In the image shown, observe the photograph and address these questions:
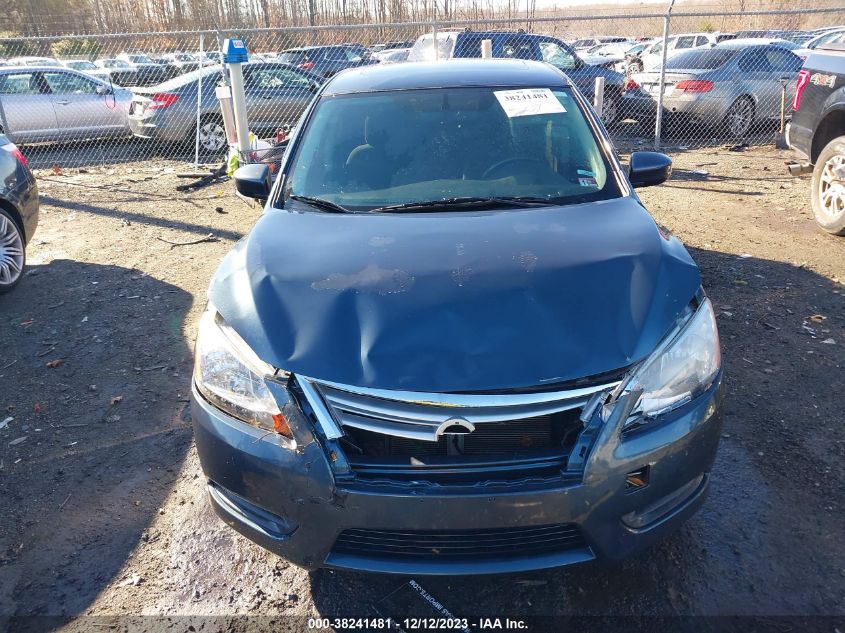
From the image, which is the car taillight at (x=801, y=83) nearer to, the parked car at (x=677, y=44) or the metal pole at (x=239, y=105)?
the metal pole at (x=239, y=105)

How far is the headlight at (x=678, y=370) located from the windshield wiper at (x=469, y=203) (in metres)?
0.97

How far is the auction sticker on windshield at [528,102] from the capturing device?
3455mm

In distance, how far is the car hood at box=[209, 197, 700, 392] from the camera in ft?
6.67

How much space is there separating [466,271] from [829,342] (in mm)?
Result: 3097

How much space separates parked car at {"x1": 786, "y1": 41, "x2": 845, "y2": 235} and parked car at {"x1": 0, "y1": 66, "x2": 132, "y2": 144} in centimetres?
1184

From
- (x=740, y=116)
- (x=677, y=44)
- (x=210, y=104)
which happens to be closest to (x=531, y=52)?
(x=740, y=116)

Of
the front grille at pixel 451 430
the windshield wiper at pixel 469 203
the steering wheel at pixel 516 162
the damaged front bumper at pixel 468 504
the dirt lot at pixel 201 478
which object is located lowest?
the dirt lot at pixel 201 478

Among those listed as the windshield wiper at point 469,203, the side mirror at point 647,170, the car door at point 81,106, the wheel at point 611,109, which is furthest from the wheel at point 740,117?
the car door at point 81,106

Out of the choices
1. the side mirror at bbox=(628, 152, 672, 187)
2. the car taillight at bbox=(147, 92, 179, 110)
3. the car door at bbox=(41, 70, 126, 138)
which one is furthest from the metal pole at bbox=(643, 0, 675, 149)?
the car door at bbox=(41, 70, 126, 138)

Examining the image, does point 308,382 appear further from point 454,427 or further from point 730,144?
point 730,144

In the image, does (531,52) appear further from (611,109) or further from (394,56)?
(394,56)

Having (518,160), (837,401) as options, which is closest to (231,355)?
(518,160)

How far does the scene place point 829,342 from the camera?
421 centimetres

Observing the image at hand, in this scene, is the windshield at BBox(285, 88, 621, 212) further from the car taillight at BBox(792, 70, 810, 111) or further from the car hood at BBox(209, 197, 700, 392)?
the car taillight at BBox(792, 70, 810, 111)
